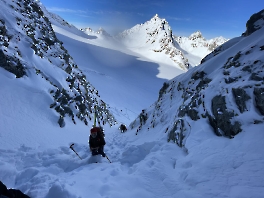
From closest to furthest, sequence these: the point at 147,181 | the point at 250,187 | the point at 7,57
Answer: the point at 250,187, the point at 147,181, the point at 7,57

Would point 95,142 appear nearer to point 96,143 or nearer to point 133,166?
point 96,143

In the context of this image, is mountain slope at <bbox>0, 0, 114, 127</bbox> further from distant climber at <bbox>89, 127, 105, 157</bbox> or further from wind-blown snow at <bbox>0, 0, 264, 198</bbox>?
distant climber at <bbox>89, 127, 105, 157</bbox>

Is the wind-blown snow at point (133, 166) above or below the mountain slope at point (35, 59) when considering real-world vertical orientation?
below

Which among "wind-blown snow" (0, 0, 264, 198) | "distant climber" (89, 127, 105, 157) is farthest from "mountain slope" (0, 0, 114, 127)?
"distant climber" (89, 127, 105, 157)

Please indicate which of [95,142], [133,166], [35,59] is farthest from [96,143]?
[35,59]

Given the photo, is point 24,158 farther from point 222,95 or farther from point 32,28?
point 32,28

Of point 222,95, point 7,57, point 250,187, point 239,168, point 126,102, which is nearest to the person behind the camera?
point 250,187

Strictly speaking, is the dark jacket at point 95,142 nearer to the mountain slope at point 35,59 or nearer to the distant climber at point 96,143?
the distant climber at point 96,143

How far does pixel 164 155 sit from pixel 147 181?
216cm

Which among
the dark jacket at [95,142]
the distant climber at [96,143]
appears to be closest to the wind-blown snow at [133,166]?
the distant climber at [96,143]

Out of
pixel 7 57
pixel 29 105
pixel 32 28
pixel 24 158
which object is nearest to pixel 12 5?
pixel 32 28

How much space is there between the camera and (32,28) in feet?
71.6

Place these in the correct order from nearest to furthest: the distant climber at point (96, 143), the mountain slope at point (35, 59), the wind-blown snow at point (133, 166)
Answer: the wind-blown snow at point (133, 166) → the distant climber at point (96, 143) → the mountain slope at point (35, 59)

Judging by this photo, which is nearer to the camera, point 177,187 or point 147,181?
point 177,187
